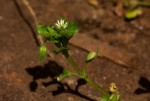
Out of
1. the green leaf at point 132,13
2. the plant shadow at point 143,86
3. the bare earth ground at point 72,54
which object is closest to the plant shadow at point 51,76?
the bare earth ground at point 72,54

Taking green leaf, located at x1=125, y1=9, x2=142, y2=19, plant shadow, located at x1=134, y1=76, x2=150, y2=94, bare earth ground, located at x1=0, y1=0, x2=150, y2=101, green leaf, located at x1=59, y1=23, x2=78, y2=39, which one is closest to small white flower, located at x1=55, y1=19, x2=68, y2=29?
green leaf, located at x1=59, y1=23, x2=78, y2=39

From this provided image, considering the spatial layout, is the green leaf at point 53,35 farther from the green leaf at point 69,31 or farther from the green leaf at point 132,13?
the green leaf at point 132,13

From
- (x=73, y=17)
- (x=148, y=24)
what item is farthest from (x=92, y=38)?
(x=148, y=24)

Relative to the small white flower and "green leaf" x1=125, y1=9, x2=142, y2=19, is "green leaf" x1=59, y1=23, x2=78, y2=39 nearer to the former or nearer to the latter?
the small white flower

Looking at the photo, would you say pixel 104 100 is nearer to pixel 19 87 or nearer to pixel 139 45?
pixel 19 87

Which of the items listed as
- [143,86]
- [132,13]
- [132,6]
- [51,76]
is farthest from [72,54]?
[132,6]

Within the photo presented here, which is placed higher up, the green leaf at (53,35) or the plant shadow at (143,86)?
the green leaf at (53,35)

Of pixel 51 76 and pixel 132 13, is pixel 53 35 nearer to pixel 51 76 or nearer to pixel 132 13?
pixel 51 76
